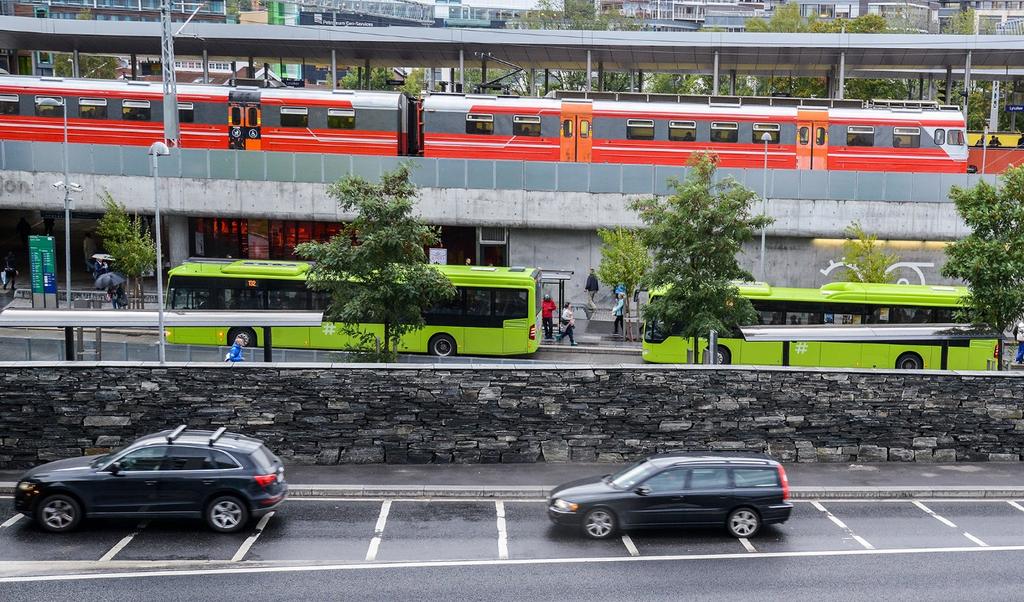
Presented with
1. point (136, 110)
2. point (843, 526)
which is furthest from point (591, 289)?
point (843, 526)

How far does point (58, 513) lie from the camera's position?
16.8 meters

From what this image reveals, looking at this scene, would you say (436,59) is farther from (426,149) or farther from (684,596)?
(684,596)

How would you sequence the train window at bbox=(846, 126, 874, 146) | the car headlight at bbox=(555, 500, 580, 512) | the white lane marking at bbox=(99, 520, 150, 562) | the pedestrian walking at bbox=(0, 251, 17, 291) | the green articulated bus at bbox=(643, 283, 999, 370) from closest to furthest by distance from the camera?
the white lane marking at bbox=(99, 520, 150, 562) < the car headlight at bbox=(555, 500, 580, 512) < the green articulated bus at bbox=(643, 283, 999, 370) < the pedestrian walking at bbox=(0, 251, 17, 291) < the train window at bbox=(846, 126, 874, 146)

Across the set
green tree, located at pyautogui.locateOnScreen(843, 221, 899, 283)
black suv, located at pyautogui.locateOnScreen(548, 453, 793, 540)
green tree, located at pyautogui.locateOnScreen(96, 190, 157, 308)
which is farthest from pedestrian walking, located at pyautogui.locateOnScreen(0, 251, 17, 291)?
green tree, located at pyautogui.locateOnScreen(843, 221, 899, 283)

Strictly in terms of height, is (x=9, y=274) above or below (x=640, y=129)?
below

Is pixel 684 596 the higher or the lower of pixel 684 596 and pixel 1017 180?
the lower

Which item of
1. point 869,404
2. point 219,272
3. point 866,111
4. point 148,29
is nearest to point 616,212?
point 866,111

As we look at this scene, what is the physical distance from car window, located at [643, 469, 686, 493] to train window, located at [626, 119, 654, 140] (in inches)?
933

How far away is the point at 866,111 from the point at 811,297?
11.4 meters

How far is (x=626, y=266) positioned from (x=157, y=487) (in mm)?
19713

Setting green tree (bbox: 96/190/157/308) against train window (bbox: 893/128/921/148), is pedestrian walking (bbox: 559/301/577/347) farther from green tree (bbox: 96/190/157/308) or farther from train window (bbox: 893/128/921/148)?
train window (bbox: 893/128/921/148)

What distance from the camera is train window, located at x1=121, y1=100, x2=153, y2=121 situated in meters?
39.1

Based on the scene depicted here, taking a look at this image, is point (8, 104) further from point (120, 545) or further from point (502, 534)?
point (502, 534)

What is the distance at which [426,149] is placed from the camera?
39219 millimetres
